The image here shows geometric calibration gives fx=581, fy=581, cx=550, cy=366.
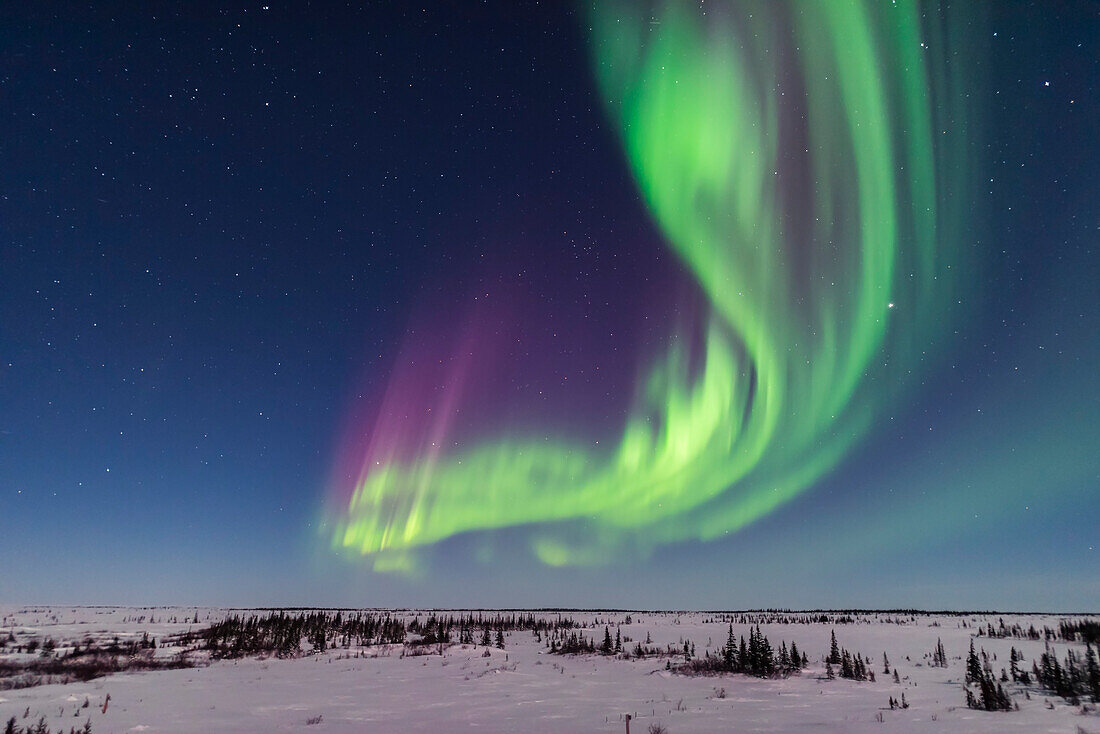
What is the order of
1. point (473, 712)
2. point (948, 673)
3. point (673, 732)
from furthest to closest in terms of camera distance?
point (948, 673) < point (473, 712) < point (673, 732)

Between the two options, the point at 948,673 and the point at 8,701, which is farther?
the point at 948,673

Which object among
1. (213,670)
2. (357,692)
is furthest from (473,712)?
(213,670)

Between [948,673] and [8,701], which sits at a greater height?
[948,673]

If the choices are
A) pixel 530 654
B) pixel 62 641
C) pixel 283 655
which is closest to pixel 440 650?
pixel 530 654

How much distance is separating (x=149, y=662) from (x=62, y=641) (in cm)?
2080

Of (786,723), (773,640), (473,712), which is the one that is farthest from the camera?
(773,640)

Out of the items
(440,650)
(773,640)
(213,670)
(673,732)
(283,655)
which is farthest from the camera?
(773,640)

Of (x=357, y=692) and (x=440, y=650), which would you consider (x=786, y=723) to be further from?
(x=440, y=650)

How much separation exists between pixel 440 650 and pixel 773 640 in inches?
1372

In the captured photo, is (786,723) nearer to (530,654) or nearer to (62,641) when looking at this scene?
(530,654)

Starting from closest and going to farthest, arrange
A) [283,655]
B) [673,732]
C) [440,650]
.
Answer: [673,732] → [283,655] → [440,650]

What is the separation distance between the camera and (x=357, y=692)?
3016 cm

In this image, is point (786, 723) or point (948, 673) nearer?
point (786, 723)

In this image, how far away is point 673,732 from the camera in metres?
20.4
